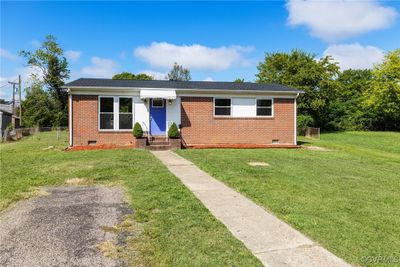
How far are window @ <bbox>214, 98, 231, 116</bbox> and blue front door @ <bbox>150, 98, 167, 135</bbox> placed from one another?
2.70 m

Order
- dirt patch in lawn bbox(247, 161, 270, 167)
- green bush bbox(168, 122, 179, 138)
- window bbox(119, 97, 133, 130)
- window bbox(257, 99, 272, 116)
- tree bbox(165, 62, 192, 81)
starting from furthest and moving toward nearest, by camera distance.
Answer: tree bbox(165, 62, 192, 81), window bbox(257, 99, 272, 116), window bbox(119, 97, 133, 130), green bush bbox(168, 122, 179, 138), dirt patch in lawn bbox(247, 161, 270, 167)

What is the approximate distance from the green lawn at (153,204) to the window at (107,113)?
437 cm

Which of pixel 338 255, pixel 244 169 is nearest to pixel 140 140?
pixel 244 169

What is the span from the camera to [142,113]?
1597 cm

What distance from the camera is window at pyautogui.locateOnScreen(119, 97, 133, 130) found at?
15.8 metres

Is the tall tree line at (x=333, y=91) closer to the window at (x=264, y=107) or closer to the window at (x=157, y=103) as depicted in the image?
the window at (x=264, y=107)

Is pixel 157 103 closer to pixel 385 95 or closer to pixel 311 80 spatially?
pixel 311 80

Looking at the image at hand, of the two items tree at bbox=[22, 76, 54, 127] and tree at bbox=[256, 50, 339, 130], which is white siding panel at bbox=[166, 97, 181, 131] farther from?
tree at bbox=[22, 76, 54, 127]

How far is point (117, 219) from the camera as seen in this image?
489 cm

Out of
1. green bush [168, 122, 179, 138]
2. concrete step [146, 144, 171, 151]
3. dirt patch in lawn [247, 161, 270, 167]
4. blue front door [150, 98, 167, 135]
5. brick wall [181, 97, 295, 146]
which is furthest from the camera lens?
brick wall [181, 97, 295, 146]

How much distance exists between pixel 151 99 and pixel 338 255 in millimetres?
13313

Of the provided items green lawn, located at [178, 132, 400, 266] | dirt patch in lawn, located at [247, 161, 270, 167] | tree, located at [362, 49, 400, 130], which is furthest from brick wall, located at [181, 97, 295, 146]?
tree, located at [362, 49, 400, 130]

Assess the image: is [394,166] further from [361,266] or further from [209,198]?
[361,266]

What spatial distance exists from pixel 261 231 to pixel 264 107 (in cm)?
A: 1326
